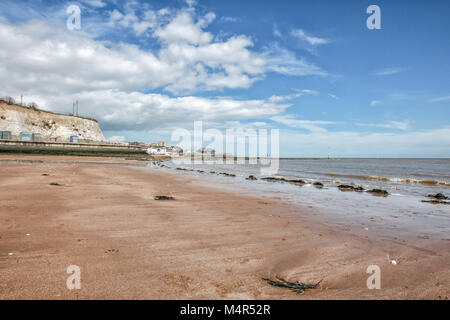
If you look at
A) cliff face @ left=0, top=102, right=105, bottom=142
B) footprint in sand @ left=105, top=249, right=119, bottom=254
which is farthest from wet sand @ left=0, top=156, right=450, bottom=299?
cliff face @ left=0, top=102, right=105, bottom=142

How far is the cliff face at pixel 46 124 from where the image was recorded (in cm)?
6291

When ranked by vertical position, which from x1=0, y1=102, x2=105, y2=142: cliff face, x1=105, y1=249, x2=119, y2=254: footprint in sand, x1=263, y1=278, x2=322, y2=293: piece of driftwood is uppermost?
x1=0, y1=102, x2=105, y2=142: cliff face

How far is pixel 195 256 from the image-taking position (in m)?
4.25

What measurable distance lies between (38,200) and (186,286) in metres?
7.26

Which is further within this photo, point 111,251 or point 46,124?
point 46,124

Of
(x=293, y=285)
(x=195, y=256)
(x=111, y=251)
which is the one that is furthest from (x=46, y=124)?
(x=293, y=285)

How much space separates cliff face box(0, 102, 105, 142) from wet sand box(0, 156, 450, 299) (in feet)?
238

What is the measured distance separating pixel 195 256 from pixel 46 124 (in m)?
85.5

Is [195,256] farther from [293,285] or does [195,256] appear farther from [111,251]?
[293,285]

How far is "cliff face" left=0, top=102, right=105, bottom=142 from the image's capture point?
2477 inches

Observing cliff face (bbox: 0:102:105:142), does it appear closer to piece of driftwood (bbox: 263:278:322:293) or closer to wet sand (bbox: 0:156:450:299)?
wet sand (bbox: 0:156:450:299)

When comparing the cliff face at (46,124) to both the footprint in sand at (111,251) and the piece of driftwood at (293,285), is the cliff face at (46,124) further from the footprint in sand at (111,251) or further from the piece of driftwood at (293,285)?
the piece of driftwood at (293,285)

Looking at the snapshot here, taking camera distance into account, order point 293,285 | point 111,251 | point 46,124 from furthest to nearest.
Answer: point 46,124, point 111,251, point 293,285
